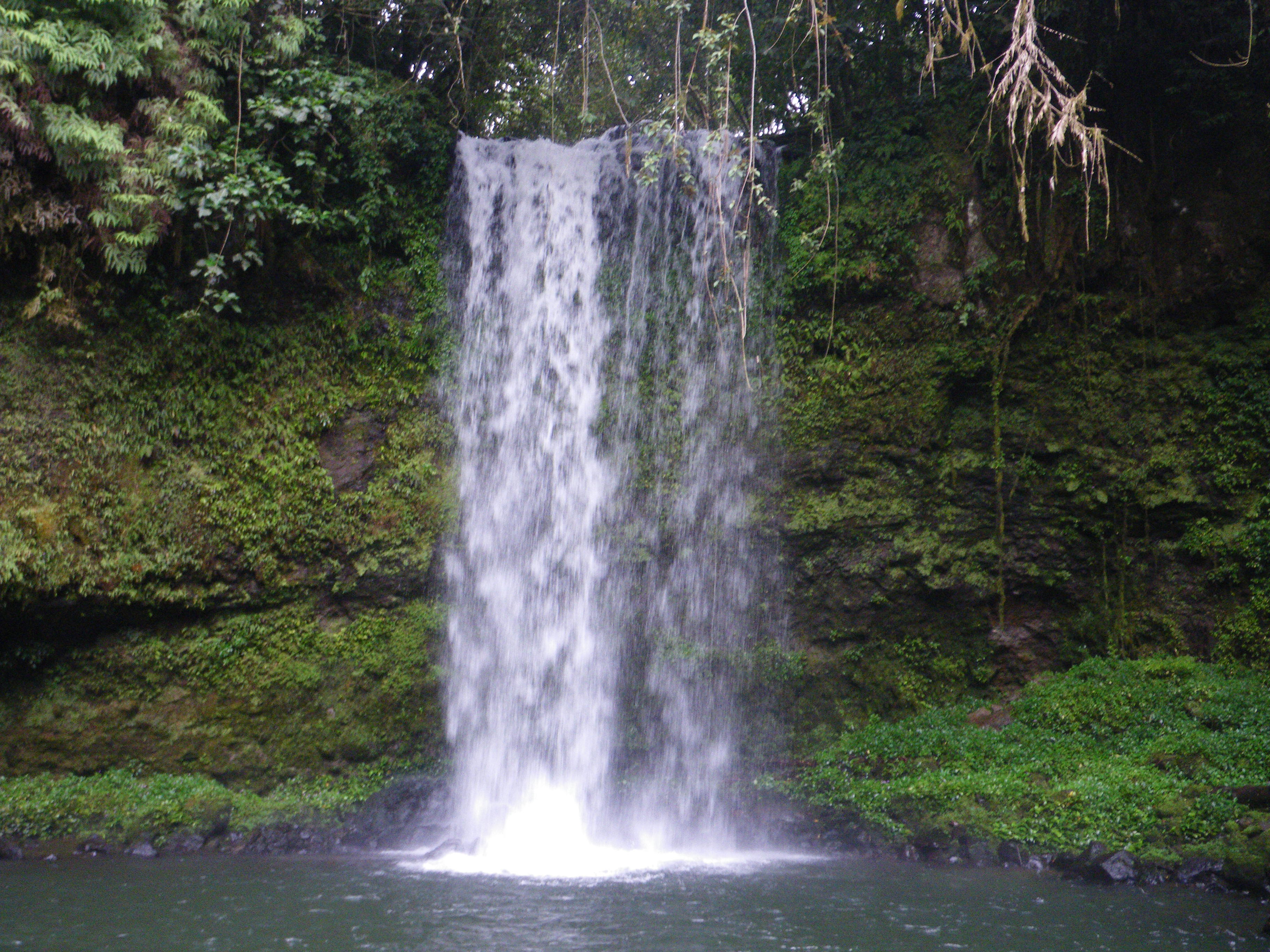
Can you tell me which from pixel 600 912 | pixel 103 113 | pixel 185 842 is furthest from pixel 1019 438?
pixel 103 113

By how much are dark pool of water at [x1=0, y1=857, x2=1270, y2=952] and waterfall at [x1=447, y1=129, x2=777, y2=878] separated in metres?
1.92

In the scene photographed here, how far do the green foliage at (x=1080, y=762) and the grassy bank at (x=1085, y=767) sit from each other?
0.01 metres

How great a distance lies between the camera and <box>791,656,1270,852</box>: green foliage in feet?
22.7

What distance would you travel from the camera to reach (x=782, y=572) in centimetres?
954

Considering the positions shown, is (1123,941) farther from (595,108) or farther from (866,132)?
(595,108)

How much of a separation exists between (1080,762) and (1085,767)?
0.13m

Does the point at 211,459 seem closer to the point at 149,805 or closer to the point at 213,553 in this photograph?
the point at 213,553

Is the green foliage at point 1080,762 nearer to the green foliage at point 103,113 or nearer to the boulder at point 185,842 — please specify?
the boulder at point 185,842

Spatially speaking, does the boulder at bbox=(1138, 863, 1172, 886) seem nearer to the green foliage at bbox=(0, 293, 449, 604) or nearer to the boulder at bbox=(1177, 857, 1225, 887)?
the boulder at bbox=(1177, 857, 1225, 887)

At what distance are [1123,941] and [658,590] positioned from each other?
208 inches

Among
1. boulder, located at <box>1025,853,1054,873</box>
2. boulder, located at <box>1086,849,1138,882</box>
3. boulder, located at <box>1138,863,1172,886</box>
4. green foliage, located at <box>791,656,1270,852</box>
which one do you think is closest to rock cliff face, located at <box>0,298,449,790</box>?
green foliage, located at <box>791,656,1270,852</box>

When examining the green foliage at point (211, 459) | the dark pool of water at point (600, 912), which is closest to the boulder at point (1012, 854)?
the dark pool of water at point (600, 912)

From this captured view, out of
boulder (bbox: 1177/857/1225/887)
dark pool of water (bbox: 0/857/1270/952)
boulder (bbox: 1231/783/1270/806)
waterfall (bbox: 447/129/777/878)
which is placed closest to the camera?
dark pool of water (bbox: 0/857/1270/952)

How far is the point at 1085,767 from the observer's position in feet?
25.0
